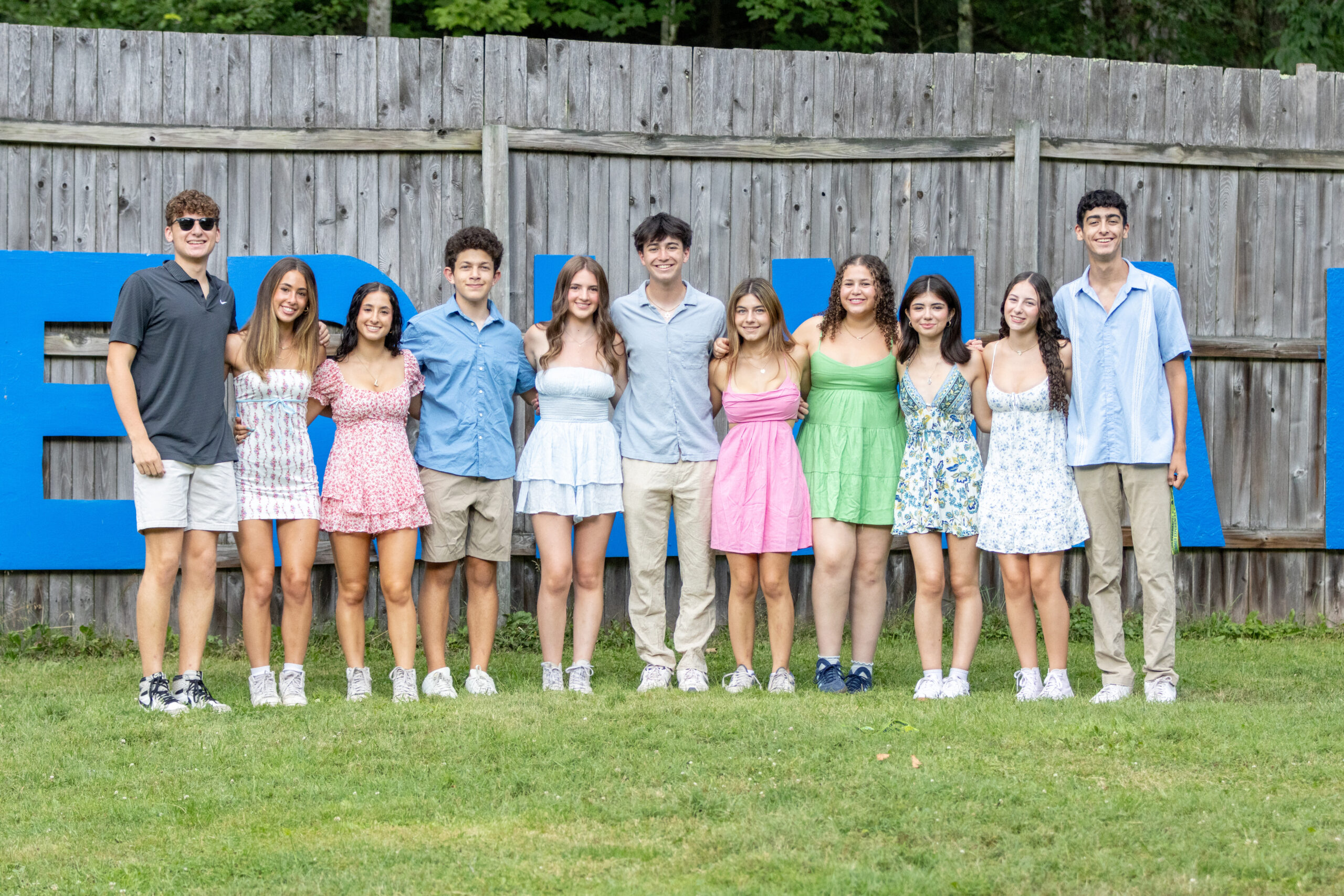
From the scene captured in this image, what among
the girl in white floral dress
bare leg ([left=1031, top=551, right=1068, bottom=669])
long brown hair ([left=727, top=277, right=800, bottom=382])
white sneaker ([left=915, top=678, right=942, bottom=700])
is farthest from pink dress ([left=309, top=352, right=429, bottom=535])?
bare leg ([left=1031, top=551, right=1068, bottom=669])

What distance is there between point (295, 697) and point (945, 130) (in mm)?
4245

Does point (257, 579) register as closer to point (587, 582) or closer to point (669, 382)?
point (587, 582)

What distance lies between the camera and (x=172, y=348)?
16.8 ft

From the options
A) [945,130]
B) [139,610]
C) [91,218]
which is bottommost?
[139,610]

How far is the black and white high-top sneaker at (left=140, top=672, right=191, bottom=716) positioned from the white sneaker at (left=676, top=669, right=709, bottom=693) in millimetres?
1860

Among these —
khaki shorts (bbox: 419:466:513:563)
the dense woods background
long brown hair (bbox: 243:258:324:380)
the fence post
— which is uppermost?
the dense woods background

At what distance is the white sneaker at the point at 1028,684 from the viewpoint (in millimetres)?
5246

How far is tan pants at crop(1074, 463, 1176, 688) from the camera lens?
5340 millimetres

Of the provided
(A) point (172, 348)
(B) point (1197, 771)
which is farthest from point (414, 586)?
(B) point (1197, 771)

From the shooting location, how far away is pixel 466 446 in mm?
5441

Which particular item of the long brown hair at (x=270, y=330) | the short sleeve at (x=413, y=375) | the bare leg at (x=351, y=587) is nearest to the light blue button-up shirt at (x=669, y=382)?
the short sleeve at (x=413, y=375)

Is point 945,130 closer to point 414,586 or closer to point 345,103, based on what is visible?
point 345,103

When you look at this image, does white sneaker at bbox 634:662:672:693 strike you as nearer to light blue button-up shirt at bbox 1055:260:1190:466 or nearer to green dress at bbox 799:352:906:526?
green dress at bbox 799:352:906:526

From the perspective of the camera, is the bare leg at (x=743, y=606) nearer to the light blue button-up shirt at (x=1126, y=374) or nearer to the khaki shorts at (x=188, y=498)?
the light blue button-up shirt at (x=1126, y=374)
